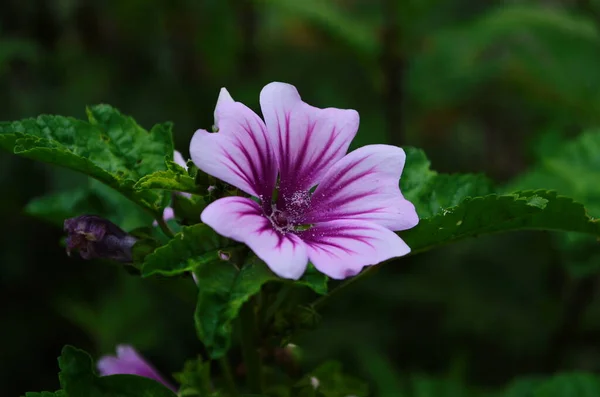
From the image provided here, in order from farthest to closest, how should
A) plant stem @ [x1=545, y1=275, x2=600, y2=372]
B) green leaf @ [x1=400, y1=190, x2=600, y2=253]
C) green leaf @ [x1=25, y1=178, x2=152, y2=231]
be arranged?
plant stem @ [x1=545, y1=275, x2=600, y2=372] < green leaf @ [x1=25, y1=178, x2=152, y2=231] < green leaf @ [x1=400, y1=190, x2=600, y2=253]

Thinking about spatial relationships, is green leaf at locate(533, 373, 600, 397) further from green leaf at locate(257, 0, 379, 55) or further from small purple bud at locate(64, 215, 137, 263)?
green leaf at locate(257, 0, 379, 55)

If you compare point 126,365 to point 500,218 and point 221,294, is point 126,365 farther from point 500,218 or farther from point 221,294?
point 500,218

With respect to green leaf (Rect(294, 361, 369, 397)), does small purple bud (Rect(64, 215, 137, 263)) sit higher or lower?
higher

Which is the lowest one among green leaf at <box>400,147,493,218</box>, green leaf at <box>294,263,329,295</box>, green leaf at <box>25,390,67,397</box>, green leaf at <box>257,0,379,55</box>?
green leaf at <box>25,390,67,397</box>

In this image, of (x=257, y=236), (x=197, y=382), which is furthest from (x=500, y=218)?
(x=197, y=382)

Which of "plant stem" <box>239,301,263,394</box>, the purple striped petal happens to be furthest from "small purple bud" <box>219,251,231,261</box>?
the purple striped petal

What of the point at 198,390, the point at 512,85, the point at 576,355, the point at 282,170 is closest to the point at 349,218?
the point at 282,170

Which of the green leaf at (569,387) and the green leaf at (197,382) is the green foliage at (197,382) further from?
the green leaf at (569,387)
